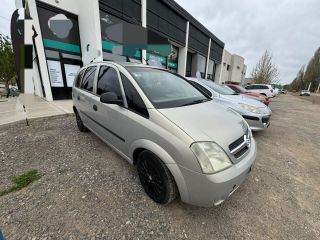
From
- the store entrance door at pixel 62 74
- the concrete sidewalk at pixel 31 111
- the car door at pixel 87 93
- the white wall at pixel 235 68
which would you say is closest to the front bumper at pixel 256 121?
the car door at pixel 87 93

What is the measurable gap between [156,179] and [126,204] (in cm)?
53

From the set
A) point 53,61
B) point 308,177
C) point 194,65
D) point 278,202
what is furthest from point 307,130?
point 194,65

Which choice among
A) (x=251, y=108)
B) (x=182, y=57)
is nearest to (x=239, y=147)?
(x=251, y=108)

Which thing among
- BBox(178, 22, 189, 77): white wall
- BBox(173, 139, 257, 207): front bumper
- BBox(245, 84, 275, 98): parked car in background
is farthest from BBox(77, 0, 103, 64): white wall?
BBox(245, 84, 275, 98): parked car in background

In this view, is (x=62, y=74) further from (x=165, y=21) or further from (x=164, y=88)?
(x=165, y=21)

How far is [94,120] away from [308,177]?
3.93 m

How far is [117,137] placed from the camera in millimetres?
2463

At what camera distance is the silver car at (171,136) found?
158 centimetres

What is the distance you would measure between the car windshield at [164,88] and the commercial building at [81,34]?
23.7ft

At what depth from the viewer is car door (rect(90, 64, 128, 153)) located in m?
2.29

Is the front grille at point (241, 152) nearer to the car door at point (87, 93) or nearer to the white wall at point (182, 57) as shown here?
the car door at point (87, 93)

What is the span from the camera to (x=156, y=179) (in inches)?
76.8

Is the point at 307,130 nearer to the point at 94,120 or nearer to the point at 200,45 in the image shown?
the point at 94,120

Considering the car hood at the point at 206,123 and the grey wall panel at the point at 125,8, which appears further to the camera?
the grey wall panel at the point at 125,8
